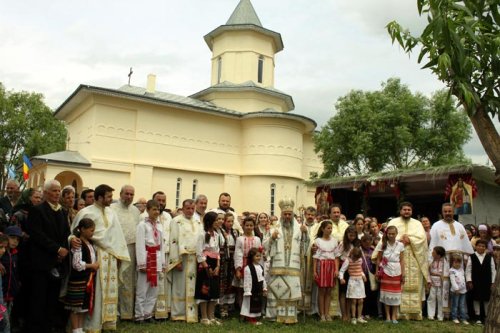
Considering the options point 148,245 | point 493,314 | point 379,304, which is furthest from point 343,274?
point 493,314

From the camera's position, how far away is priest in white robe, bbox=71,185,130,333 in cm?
557

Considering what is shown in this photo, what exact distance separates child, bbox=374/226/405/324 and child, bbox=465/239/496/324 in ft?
4.51

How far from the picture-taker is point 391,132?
25.2m

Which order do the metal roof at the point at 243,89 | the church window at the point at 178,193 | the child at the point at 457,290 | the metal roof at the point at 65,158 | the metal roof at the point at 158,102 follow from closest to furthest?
the child at the point at 457,290 < the metal roof at the point at 65,158 < the metal roof at the point at 158,102 < the church window at the point at 178,193 < the metal roof at the point at 243,89

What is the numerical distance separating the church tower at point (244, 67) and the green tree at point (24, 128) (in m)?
16.3

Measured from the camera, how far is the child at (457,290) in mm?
7367

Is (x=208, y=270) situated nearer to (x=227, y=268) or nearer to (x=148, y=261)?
(x=227, y=268)

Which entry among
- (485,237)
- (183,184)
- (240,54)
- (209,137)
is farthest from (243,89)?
(485,237)

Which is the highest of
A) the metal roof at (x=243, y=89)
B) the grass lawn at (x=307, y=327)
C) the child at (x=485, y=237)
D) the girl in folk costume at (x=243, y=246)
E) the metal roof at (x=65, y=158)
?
the metal roof at (x=243, y=89)

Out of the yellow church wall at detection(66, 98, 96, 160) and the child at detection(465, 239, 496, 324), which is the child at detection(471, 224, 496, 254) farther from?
the yellow church wall at detection(66, 98, 96, 160)

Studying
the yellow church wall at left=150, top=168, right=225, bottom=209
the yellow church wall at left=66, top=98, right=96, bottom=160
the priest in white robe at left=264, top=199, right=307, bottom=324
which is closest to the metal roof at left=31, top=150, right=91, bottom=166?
the yellow church wall at left=66, top=98, right=96, bottom=160

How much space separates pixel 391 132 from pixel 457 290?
18.9 m

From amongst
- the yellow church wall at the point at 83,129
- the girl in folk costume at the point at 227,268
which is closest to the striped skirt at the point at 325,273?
the girl in folk costume at the point at 227,268

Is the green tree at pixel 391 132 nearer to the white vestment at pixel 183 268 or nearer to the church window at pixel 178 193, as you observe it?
the church window at pixel 178 193
